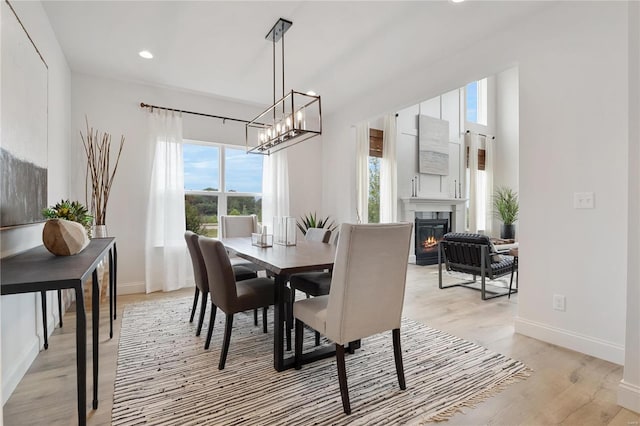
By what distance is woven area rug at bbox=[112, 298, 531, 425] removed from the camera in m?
1.63

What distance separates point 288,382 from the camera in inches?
75.7

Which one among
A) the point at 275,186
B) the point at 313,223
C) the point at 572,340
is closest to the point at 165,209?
the point at 275,186

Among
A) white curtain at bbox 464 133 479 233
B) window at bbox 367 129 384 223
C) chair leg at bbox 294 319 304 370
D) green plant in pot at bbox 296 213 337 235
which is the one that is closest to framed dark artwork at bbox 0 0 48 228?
chair leg at bbox 294 319 304 370

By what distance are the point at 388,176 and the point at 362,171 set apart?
0.57 m

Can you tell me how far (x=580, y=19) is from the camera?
7.62 ft

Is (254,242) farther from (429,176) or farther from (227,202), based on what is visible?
(429,176)

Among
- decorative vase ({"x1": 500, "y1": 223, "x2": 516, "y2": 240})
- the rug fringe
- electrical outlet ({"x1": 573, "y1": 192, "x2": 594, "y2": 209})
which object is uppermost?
electrical outlet ({"x1": 573, "y1": 192, "x2": 594, "y2": 209})

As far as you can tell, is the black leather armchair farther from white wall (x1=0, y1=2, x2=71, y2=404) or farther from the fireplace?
white wall (x1=0, y1=2, x2=71, y2=404)

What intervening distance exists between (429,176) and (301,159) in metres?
2.61

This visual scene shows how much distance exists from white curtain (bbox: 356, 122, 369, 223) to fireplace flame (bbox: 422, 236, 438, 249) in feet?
4.87

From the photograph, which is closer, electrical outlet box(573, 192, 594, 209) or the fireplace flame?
electrical outlet box(573, 192, 594, 209)

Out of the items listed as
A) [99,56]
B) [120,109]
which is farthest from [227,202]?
[99,56]

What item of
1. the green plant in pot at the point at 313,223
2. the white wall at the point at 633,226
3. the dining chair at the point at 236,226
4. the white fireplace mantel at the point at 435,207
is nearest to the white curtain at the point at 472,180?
the white fireplace mantel at the point at 435,207

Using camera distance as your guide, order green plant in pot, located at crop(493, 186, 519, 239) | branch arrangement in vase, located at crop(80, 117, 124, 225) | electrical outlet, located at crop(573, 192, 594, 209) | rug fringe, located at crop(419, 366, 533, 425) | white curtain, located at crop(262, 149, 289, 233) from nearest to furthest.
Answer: rug fringe, located at crop(419, 366, 533, 425)
electrical outlet, located at crop(573, 192, 594, 209)
branch arrangement in vase, located at crop(80, 117, 124, 225)
white curtain, located at crop(262, 149, 289, 233)
green plant in pot, located at crop(493, 186, 519, 239)
